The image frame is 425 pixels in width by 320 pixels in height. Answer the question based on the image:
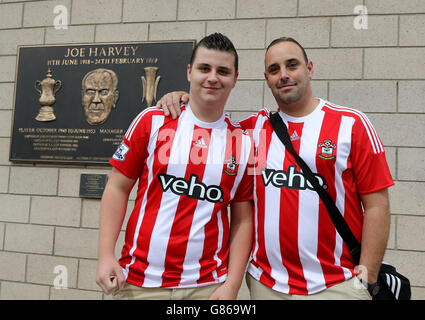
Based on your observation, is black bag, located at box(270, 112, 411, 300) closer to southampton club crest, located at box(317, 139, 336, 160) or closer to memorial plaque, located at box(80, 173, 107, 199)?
southampton club crest, located at box(317, 139, 336, 160)

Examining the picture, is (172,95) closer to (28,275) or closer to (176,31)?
(176,31)

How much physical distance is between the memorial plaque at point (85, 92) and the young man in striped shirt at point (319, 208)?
5.98ft

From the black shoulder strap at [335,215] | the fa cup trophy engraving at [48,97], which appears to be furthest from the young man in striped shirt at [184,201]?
the fa cup trophy engraving at [48,97]

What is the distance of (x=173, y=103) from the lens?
1991mm

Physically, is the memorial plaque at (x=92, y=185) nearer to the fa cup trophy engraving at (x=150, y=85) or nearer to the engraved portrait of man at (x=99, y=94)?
the engraved portrait of man at (x=99, y=94)

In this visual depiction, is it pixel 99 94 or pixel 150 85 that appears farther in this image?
pixel 99 94

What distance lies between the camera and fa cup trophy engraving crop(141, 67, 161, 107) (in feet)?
11.5

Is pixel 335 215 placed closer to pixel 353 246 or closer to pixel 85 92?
pixel 353 246

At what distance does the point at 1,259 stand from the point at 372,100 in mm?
4189

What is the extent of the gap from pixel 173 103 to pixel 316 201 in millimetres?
954

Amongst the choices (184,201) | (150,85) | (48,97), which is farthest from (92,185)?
(184,201)

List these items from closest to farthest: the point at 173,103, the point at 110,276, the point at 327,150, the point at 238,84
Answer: the point at 110,276 → the point at 327,150 → the point at 173,103 → the point at 238,84

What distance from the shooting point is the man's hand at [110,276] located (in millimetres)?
1699
